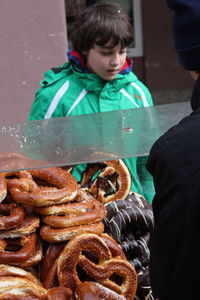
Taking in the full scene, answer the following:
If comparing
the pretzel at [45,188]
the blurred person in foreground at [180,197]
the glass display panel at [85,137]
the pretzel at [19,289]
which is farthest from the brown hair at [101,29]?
the pretzel at [19,289]

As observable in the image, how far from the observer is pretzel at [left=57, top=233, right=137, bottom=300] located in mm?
2018

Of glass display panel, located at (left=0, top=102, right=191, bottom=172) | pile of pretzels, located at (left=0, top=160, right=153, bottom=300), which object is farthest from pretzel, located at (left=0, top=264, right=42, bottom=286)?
glass display panel, located at (left=0, top=102, right=191, bottom=172)

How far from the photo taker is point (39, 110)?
3170mm

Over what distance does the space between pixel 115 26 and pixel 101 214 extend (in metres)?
1.37

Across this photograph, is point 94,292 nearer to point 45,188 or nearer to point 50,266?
point 50,266

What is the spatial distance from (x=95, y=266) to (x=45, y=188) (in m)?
0.38

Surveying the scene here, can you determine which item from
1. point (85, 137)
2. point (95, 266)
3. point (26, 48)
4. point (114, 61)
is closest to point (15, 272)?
point (95, 266)

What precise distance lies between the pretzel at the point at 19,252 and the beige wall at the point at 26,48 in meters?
2.80

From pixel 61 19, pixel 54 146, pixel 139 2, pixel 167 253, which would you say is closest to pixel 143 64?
pixel 139 2

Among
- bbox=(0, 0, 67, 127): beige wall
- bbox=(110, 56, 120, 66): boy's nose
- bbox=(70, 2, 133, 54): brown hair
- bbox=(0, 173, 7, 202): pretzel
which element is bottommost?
bbox=(0, 0, 67, 127): beige wall

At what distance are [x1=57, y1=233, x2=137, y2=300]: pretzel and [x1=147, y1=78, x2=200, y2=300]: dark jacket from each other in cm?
58

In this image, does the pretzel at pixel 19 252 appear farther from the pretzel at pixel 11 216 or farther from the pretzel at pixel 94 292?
the pretzel at pixel 94 292

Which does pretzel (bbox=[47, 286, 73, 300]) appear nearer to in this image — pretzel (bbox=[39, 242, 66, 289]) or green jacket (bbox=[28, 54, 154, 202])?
pretzel (bbox=[39, 242, 66, 289])

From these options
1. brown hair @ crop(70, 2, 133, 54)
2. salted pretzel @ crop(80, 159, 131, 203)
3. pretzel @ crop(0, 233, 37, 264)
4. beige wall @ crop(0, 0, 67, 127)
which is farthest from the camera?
beige wall @ crop(0, 0, 67, 127)
